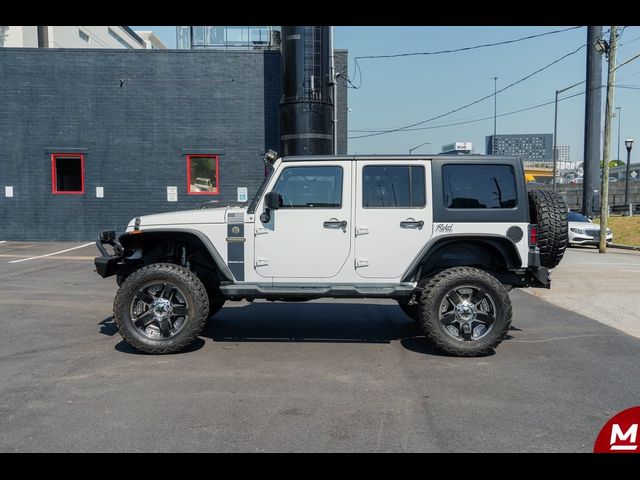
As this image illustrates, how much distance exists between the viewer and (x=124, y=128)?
19.7 meters

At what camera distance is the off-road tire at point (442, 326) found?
6.39 meters

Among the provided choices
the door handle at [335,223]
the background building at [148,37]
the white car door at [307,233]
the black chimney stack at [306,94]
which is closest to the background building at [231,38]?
the black chimney stack at [306,94]

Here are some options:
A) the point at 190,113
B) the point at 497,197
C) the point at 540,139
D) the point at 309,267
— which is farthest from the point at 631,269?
the point at 540,139

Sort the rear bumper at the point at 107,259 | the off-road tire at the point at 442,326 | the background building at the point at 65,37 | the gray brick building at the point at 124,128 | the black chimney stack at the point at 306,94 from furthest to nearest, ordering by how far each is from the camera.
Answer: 1. the background building at the point at 65,37
2. the gray brick building at the point at 124,128
3. the black chimney stack at the point at 306,94
4. the rear bumper at the point at 107,259
5. the off-road tire at the point at 442,326

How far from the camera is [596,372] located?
591 cm

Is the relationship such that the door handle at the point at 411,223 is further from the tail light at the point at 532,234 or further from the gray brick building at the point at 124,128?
the gray brick building at the point at 124,128

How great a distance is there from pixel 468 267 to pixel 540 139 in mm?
134036

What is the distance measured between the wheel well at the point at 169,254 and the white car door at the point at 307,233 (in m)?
0.66

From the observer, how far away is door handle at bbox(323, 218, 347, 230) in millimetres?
6566

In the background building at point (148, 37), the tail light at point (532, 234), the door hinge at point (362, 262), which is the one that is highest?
the background building at point (148, 37)

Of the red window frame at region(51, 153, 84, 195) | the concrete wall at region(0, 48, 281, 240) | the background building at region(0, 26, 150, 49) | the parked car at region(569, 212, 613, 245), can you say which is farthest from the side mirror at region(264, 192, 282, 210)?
the background building at region(0, 26, 150, 49)
